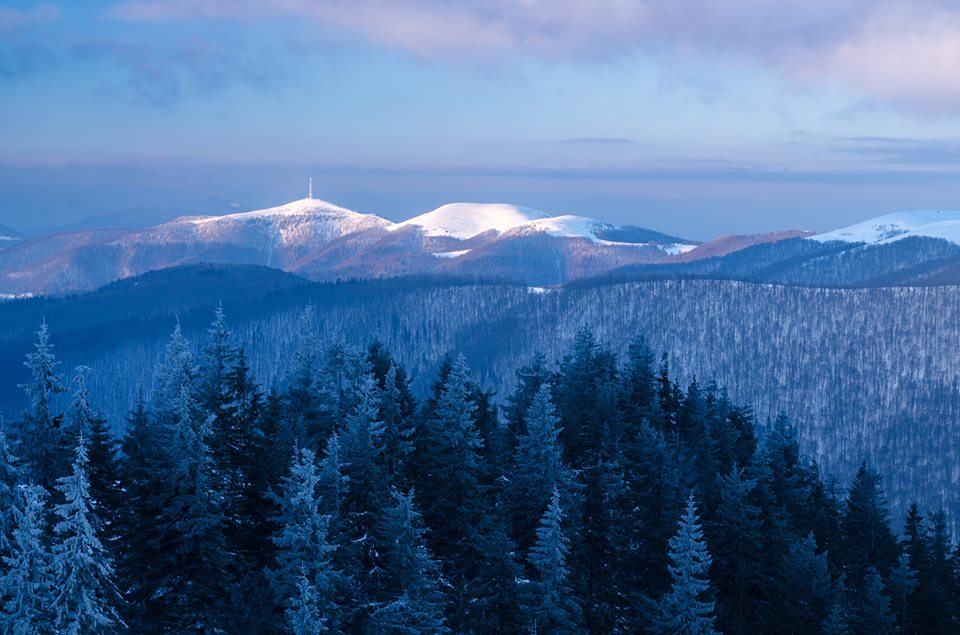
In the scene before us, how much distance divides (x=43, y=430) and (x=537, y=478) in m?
18.4

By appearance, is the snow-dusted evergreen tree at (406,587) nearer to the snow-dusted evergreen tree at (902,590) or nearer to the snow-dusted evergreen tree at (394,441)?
the snow-dusted evergreen tree at (394,441)

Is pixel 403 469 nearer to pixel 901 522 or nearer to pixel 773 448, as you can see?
pixel 773 448

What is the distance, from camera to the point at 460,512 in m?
35.8

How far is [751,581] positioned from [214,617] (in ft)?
73.1

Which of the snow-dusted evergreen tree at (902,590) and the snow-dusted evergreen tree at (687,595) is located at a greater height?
the snow-dusted evergreen tree at (687,595)

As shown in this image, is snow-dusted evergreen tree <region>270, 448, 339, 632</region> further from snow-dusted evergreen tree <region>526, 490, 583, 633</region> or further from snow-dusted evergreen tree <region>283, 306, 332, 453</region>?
snow-dusted evergreen tree <region>283, 306, 332, 453</region>

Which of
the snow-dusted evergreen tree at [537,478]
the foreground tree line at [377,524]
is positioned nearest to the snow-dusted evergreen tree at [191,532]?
the foreground tree line at [377,524]

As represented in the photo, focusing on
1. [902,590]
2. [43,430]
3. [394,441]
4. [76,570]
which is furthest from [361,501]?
[902,590]

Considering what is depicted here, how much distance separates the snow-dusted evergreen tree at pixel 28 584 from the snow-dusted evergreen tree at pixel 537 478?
18.1 m

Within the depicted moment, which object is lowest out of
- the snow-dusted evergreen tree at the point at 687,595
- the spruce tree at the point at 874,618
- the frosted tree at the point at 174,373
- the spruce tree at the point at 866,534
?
the spruce tree at the point at 866,534

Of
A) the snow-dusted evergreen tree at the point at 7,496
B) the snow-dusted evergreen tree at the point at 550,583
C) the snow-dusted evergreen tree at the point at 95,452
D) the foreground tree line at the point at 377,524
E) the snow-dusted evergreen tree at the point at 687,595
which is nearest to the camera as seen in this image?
the snow-dusted evergreen tree at the point at 7,496

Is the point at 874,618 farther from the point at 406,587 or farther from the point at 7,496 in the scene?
the point at 7,496

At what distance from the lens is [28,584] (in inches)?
908

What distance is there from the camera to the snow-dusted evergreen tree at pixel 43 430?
32062mm
